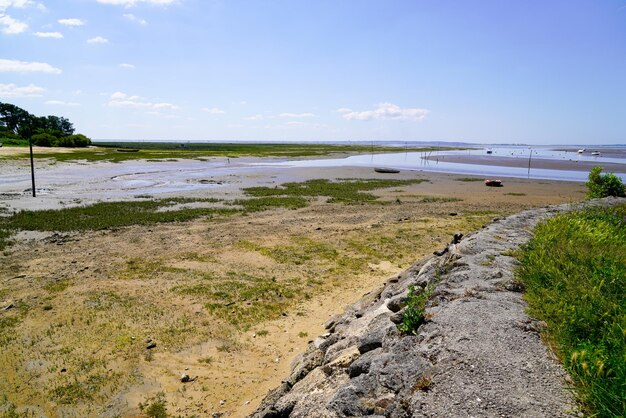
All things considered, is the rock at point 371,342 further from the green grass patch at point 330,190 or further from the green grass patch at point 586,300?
the green grass patch at point 330,190

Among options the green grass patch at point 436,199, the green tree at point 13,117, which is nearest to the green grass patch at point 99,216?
the green grass patch at point 436,199

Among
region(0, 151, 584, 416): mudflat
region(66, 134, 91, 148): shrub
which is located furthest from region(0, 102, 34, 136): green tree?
region(0, 151, 584, 416): mudflat

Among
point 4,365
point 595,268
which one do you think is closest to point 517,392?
point 595,268

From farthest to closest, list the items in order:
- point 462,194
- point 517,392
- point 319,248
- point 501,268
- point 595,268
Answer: point 462,194, point 319,248, point 501,268, point 595,268, point 517,392

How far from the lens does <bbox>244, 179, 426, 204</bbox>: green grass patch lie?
31.2m

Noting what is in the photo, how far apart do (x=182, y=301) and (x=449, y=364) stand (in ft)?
27.8

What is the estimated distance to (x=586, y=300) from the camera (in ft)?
14.8

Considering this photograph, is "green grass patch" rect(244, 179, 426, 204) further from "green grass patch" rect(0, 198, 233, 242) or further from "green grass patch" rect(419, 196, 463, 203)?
"green grass patch" rect(0, 198, 233, 242)

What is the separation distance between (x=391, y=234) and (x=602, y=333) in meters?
14.5

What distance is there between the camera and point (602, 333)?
3.86 meters

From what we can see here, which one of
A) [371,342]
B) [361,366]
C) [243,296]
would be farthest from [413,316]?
[243,296]

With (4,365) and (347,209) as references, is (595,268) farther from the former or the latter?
(347,209)

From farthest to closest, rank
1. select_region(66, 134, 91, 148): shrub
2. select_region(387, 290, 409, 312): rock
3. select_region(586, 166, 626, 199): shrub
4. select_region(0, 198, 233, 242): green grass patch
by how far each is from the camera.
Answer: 1. select_region(66, 134, 91, 148): shrub
2. select_region(0, 198, 233, 242): green grass patch
3. select_region(586, 166, 626, 199): shrub
4. select_region(387, 290, 409, 312): rock

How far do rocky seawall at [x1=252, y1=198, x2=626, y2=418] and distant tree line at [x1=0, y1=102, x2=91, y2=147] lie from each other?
327 ft
